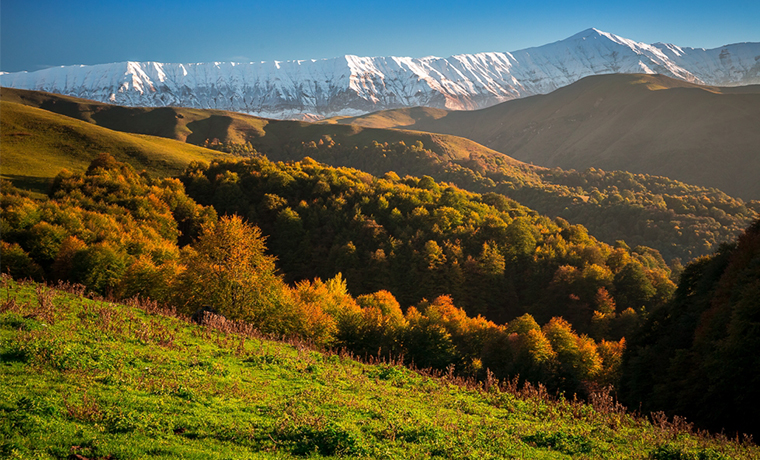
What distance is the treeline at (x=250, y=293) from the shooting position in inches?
1457

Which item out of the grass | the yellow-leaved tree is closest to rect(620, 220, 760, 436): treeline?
the grass

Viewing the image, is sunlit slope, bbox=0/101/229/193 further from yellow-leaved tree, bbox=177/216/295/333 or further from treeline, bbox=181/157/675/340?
yellow-leaved tree, bbox=177/216/295/333

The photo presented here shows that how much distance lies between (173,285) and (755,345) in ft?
142

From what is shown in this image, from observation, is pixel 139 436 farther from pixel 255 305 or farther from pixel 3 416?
pixel 255 305

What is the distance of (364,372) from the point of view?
21531mm

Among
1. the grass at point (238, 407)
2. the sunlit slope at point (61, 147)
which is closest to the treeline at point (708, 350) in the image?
the grass at point (238, 407)

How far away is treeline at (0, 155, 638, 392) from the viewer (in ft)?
121

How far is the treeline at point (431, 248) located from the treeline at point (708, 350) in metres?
37.2

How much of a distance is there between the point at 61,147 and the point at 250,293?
365ft

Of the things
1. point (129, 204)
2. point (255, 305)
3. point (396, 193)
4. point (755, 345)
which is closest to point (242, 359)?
point (255, 305)

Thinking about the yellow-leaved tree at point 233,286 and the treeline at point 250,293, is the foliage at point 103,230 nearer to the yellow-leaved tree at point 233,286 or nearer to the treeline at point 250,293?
the treeline at point 250,293

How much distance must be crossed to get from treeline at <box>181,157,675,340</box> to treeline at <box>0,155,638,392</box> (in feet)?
85.4

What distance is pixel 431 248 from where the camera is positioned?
9756 cm

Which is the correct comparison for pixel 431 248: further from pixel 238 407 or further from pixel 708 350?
pixel 238 407
